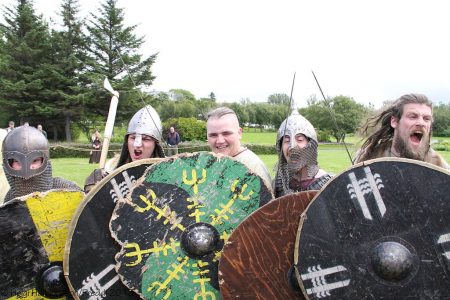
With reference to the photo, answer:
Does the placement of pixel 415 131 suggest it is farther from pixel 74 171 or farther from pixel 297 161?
pixel 74 171

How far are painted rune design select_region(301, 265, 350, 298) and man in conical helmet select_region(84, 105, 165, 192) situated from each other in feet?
5.06

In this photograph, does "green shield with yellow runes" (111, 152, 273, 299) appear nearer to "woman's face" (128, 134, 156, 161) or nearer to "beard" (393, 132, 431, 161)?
"woman's face" (128, 134, 156, 161)

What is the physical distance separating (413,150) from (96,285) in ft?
6.63

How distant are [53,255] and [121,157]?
0.95 m

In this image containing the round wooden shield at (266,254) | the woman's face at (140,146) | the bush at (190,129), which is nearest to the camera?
the round wooden shield at (266,254)

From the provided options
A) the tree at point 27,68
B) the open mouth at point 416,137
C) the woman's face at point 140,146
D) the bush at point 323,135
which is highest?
the tree at point 27,68

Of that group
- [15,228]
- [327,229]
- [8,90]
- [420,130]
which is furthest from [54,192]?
[8,90]

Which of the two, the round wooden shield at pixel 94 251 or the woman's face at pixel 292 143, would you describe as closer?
the round wooden shield at pixel 94 251

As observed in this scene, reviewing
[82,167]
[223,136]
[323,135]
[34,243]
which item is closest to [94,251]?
[34,243]

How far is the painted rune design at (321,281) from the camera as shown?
6.03ft

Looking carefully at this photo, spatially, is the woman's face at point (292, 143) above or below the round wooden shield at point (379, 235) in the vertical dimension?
above

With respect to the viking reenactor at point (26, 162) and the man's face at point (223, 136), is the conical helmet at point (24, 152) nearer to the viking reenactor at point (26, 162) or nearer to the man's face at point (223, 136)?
the viking reenactor at point (26, 162)

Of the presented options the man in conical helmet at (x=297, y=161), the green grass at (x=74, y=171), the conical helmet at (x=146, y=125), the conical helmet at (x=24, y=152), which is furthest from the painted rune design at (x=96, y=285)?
the green grass at (x=74, y=171)

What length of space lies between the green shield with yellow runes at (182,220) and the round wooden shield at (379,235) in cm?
42
